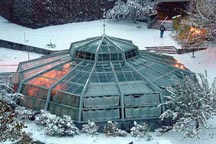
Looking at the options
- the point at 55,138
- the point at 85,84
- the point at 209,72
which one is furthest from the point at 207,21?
the point at 55,138

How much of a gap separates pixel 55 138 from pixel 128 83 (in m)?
5.00

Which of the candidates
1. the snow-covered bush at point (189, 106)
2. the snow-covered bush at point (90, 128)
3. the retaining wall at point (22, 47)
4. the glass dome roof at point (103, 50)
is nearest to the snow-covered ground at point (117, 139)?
the snow-covered bush at point (90, 128)

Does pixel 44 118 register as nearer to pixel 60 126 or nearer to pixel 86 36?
pixel 60 126

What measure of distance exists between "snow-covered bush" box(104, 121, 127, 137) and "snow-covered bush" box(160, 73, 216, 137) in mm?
2145

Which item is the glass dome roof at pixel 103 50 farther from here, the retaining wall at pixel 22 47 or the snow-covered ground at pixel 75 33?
the snow-covered ground at pixel 75 33

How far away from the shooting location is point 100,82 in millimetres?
24938

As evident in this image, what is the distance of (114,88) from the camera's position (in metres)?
24.7

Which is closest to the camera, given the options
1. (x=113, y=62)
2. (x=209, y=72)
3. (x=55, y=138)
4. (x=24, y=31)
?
(x=55, y=138)

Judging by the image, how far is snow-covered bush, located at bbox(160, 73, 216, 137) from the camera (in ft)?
75.5

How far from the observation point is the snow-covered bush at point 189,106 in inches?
906

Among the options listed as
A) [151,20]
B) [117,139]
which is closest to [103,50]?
[117,139]

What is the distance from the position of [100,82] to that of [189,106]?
4.88 meters

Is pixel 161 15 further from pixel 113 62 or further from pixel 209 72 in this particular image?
pixel 113 62

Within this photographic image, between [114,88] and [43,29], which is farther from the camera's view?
[43,29]
